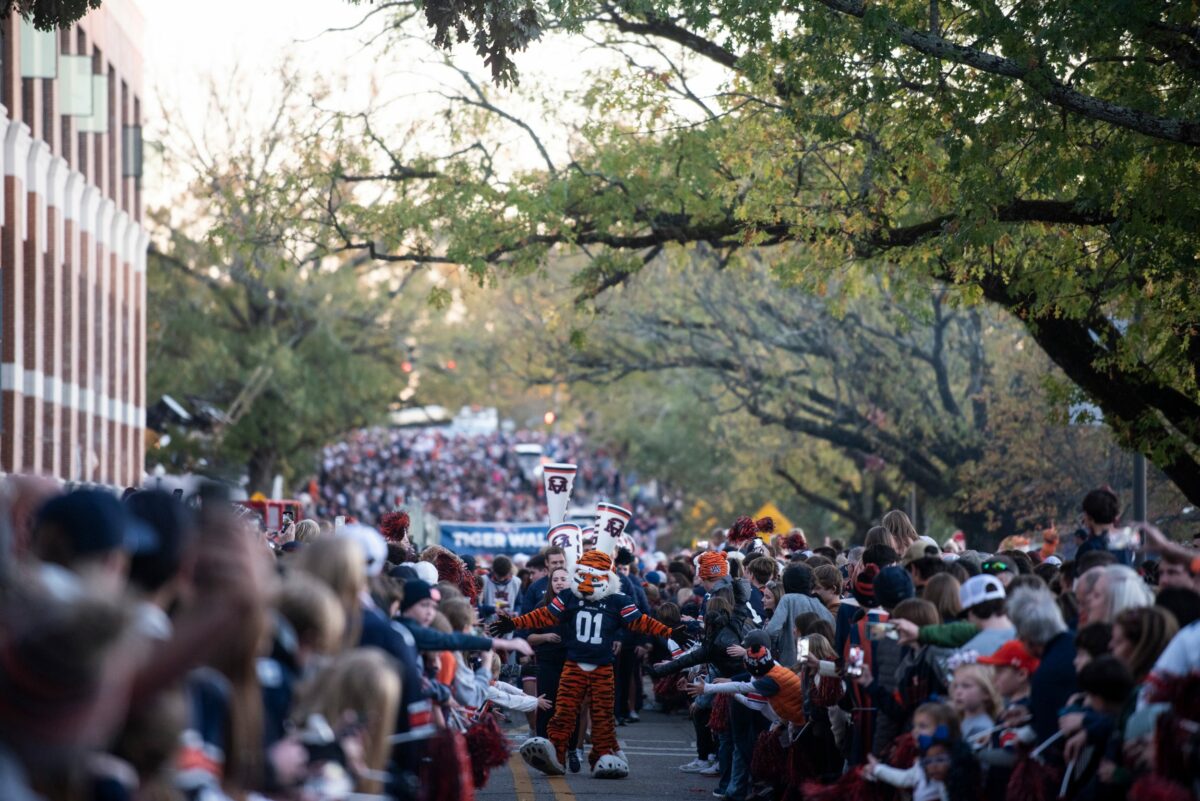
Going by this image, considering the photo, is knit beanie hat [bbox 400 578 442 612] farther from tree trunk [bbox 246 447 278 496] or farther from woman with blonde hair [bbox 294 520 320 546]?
tree trunk [bbox 246 447 278 496]

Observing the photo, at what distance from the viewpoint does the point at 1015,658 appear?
28.9 ft

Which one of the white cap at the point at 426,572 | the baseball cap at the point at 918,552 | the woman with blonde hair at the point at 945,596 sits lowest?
the woman with blonde hair at the point at 945,596

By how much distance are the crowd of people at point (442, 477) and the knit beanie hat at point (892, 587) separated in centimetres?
4454

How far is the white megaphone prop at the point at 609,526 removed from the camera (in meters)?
17.6

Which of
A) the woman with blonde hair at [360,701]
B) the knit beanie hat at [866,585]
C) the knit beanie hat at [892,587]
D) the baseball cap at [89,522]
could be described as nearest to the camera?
the baseball cap at [89,522]

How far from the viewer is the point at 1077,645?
323 inches

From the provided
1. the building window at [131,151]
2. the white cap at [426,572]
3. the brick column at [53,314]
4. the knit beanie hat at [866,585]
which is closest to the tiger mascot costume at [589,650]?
the white cap at [426,572]

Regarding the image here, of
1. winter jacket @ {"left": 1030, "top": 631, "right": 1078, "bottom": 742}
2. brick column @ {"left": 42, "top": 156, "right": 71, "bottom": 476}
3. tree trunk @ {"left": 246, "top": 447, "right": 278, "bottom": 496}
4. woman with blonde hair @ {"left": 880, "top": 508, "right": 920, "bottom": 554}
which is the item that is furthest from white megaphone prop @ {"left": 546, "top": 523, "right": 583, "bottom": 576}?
Answer: tree trunk @ {"left": 246, "top": 447, "right": 278, "bottom": 496}

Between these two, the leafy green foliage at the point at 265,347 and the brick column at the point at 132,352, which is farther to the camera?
the leafy green foliage at the point at 265,347

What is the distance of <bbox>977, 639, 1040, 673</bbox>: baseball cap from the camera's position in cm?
877

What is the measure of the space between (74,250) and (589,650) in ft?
82.5

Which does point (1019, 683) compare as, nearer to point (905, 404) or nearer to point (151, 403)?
point (905, 404)

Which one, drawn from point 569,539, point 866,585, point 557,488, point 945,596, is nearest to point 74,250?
point 557,488

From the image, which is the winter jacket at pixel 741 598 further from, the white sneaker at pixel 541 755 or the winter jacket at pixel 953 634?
the winter jacket at pixel 953 634
